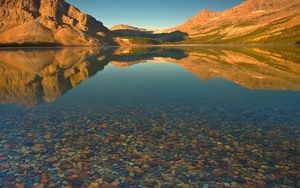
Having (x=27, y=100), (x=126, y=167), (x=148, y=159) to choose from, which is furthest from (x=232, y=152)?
(x=27, y=100)

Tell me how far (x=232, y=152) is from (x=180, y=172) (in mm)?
4199

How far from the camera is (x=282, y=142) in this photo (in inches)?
731

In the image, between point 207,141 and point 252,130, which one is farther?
point 252,130

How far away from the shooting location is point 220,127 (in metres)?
21.9

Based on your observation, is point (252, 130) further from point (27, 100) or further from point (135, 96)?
point (27, 100)

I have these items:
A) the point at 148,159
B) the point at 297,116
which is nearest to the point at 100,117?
the point at 148,159

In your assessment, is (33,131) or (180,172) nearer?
(180,172)

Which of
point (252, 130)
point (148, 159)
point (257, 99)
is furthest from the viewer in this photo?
point (257, 99)

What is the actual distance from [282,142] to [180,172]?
804cm

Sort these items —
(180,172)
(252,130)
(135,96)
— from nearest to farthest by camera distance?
(180,172), (252,130), (135,96)

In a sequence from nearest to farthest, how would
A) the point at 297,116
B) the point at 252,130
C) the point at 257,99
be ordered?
the point at 252,130 < the point at 297,116 < the point at 257,99

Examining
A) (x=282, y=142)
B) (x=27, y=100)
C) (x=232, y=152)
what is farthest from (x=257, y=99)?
Answer: (x=27, y=100)

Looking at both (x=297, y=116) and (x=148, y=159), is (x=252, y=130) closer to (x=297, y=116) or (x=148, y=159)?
(x=297, y=116)

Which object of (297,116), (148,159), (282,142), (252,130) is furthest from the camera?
(297,116)
